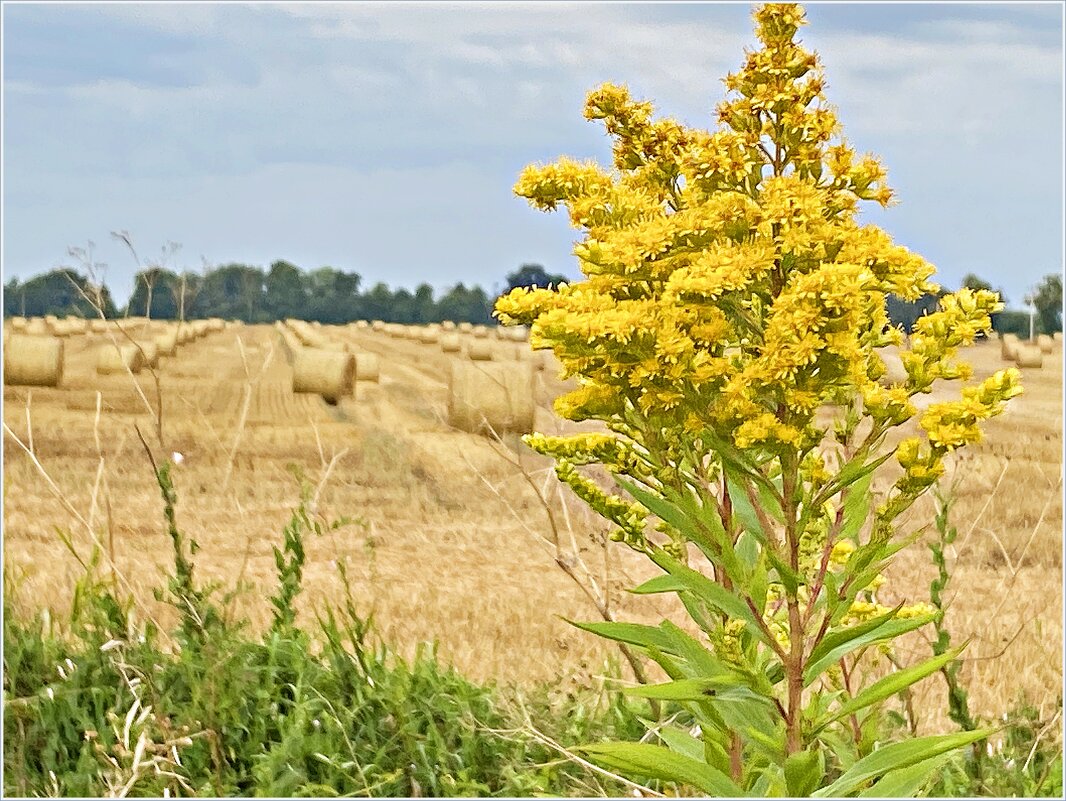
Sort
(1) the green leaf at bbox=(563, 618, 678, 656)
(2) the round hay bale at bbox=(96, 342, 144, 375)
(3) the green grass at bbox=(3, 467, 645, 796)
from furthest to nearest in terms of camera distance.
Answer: (2) the round hay bale at bbox=(96, 342, 144, 375) → (3) the green grass at bbox=(3, 467, 645, 796) → (1) the green leaf at bbox=(563, 618, 678, 656)

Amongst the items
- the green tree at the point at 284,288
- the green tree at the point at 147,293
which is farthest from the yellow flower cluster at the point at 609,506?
the green tree at the point at 284,288

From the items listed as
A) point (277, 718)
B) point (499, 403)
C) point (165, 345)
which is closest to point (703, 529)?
point (277, 718)

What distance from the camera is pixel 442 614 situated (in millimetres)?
4723

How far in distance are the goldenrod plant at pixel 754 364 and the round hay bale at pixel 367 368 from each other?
1328 centimetres

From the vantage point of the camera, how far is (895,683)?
1.98 m

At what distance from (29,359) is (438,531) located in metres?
9.17

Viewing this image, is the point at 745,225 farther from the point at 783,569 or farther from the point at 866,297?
the point at 783,569

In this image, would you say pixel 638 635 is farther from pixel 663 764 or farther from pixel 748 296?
pixel 748 296

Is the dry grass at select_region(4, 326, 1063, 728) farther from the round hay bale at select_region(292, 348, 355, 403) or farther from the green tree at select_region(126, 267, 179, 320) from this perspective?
the round hay bale at select_region(292, 348, 355, 403)

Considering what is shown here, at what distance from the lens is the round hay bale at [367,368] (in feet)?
50.1

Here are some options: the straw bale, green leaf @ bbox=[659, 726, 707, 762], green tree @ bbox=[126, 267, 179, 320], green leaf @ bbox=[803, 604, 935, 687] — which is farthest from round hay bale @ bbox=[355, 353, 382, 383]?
green leaf @ bbox=[803, 604, 935, 687]

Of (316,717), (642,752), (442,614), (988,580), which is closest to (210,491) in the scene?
(442,614)

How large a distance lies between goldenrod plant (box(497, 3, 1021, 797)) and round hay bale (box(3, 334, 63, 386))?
509 inches

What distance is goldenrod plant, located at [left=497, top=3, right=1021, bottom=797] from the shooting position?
6.01 ft
